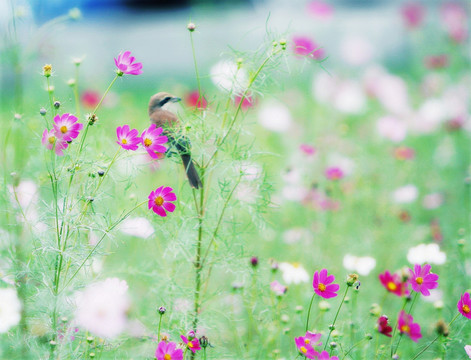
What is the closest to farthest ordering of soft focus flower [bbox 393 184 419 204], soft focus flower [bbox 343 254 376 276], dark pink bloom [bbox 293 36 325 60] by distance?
1. soft focus flower [bbox 343 254 376 276]
2. dark pink bloom [bbox 293 36 325 60]
3. soft focus flower [bbox 393 184 419 204]

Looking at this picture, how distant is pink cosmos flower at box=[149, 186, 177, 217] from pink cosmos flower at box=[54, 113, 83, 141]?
0.53 feet

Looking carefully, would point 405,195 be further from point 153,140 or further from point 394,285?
point 153,140

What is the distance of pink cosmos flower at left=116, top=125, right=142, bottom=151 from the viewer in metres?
0.83

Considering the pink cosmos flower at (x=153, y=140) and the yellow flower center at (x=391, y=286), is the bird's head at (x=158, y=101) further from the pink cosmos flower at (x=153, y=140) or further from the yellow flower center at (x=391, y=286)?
the yellow flower center at (x=391, y=286)

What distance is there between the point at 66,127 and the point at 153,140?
0.14 meters

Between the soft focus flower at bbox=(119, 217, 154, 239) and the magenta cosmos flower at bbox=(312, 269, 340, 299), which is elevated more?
the soft focus flower at bbox=(119, 217, 154, 239)

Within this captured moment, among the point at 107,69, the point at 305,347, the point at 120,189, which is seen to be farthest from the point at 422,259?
the point at 107,69

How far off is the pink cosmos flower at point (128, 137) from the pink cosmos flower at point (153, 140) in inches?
0.4

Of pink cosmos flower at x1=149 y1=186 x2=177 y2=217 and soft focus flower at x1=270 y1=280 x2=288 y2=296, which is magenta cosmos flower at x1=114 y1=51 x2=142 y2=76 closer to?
pink cosmos flower at x1=149 y1=186 x2=177 y2=217

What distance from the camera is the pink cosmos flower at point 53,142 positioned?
82cm

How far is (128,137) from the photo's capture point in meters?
0.85

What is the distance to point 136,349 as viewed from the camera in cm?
112

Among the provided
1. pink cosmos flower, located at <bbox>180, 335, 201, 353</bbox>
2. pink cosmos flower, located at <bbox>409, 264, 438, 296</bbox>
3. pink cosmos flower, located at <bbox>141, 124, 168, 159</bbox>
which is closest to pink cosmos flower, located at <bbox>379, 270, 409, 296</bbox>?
pink cosmos flower, located at <bbox>409, 264, 438, 296</bbox>

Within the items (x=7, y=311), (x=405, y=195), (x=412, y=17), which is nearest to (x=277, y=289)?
(x=7, y=311)
